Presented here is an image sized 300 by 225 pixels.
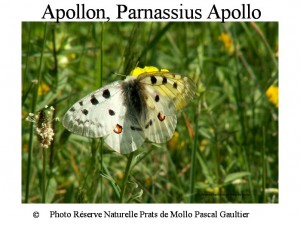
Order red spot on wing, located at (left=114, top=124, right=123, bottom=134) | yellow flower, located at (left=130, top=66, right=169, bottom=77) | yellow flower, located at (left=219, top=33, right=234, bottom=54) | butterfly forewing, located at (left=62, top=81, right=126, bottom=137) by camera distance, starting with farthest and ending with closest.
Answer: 1. yellow flower, located at (left=219, top=33, right=234, bottom=54)
2. yellow flower, located at (left=130, top=66, right=169, bottom=77)
3. red spot on wing, located at (left=114, top=124, right=123, bottom=134)
4. butterfly forewing, located at (left=62, top=81, right=126, bottom=137)

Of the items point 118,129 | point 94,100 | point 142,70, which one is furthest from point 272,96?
point 94,100

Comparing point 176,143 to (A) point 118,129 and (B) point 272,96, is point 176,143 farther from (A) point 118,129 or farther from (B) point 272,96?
(A) point 118,129

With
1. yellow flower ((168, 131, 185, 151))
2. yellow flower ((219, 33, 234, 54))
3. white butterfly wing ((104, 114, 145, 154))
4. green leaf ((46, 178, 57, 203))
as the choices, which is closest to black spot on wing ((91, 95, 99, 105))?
white butterfly wing ((104, 114, 145, 154))

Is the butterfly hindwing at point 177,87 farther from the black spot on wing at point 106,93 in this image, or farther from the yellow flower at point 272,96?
the yellow flower at point 272,96

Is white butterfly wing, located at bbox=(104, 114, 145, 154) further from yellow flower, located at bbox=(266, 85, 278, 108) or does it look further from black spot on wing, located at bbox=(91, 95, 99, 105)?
yellow flower, located at bbox=(266, 85, 278, 108)

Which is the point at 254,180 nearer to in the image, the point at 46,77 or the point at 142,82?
the point at 142,82

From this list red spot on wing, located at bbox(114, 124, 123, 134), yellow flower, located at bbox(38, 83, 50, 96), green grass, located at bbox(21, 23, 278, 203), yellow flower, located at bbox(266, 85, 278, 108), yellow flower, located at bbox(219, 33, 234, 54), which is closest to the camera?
red spot on wing, located at bbox(114, 124, 123, 134)
